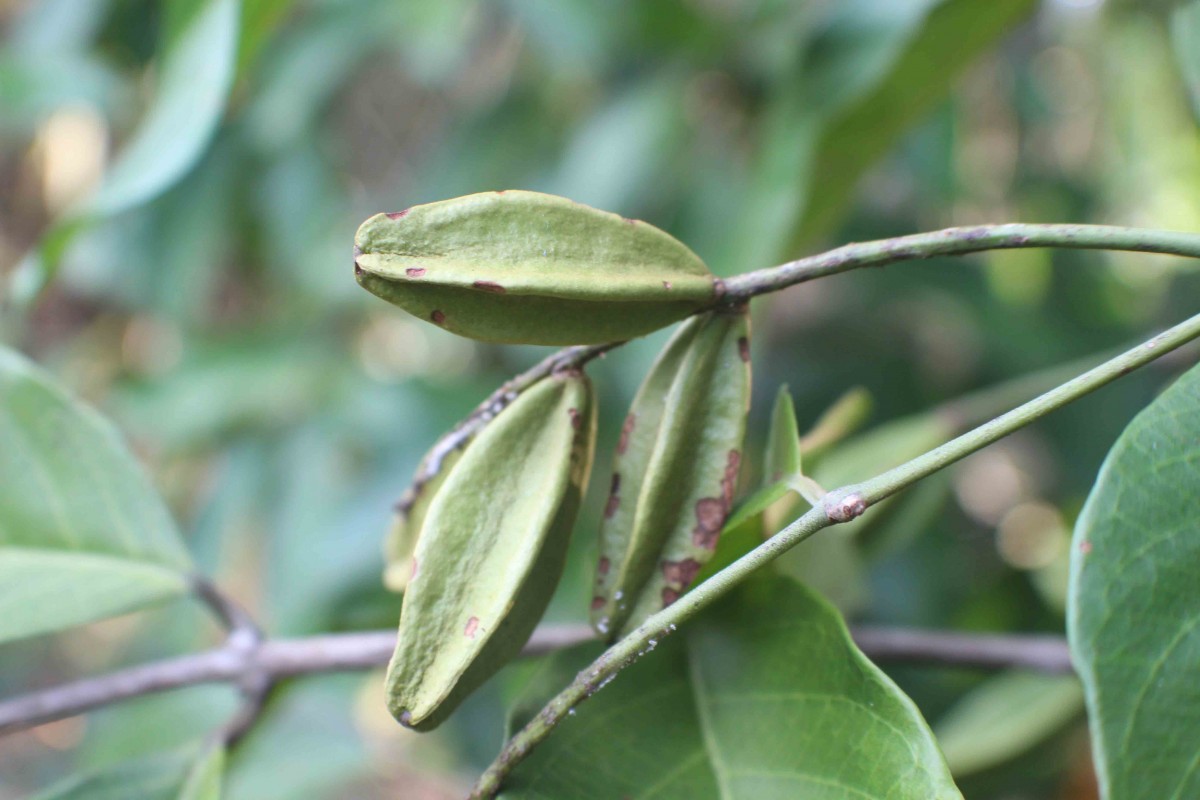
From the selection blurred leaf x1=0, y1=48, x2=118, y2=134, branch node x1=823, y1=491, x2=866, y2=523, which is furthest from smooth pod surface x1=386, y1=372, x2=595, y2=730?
blurred leaf x1=0, y1=48, x2=118, y2=134

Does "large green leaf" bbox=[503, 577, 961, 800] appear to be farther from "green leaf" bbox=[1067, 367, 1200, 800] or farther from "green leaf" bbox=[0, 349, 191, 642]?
"green leaf" bbox=[0, 349, 191, 642]

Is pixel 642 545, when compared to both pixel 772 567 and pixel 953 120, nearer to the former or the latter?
pixel 772 567

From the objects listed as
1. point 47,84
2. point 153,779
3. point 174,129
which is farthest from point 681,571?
point 47,84

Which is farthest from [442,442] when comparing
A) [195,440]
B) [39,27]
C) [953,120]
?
[39,27]

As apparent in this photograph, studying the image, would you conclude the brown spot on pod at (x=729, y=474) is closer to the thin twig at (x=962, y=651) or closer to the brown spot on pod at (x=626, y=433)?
the brown spot on pod at (x=626, y=433)

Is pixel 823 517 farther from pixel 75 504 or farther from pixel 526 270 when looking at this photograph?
pixel 75 504

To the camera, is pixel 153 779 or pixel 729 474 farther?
pixel 153 779
